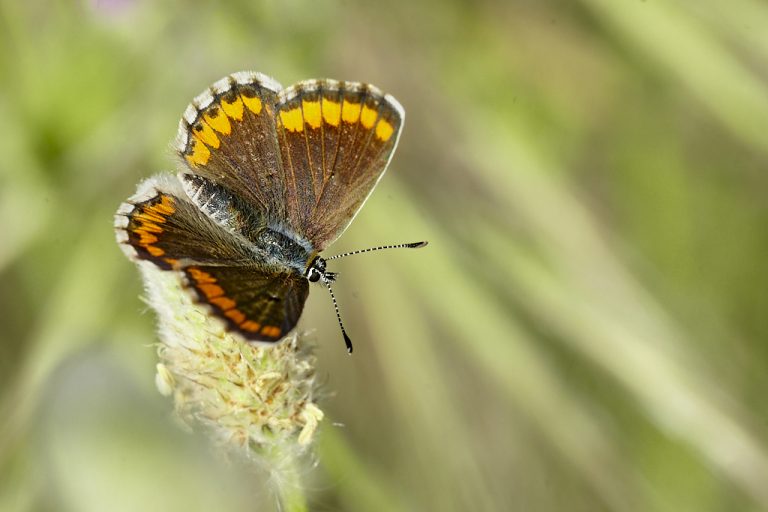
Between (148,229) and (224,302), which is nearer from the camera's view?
(224,302)

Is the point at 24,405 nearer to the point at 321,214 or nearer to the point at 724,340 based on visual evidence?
the point at 321,214

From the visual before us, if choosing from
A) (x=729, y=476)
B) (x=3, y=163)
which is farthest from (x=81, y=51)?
(x=729, y=476)

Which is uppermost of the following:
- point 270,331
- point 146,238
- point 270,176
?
point 270,176

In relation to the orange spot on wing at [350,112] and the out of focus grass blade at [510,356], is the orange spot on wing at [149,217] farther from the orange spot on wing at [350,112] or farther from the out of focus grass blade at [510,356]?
the out of focus grass blade at [510,356]

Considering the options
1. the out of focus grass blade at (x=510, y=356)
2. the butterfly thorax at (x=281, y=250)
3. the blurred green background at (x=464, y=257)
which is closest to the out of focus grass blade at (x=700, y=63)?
the blurred green background at (x=464, y=257)

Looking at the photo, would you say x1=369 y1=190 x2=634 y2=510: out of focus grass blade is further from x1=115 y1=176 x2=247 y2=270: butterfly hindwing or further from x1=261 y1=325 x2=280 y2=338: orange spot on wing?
x1=261 y1=325 x2=280 y2=338: orange spot on wing

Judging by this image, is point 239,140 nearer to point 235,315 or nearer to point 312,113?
point 312,113

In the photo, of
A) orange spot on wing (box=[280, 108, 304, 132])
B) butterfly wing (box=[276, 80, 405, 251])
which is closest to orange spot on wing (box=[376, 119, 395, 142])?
butterfly wing (box=[276, 80, 405, 251])

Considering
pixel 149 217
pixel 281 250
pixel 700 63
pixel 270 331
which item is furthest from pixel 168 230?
pixel 700 63
